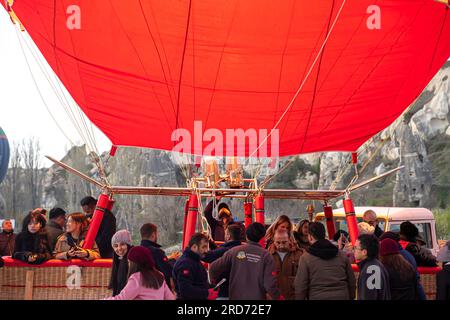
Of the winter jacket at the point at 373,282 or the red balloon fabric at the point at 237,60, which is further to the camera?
the red balloon fabric at the point at 237,60

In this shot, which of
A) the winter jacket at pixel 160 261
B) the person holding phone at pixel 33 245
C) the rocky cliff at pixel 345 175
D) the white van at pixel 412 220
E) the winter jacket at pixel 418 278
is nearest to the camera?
the winter jacket at pixel 418 278

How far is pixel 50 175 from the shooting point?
65625 millimetres

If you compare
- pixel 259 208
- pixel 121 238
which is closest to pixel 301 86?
pixel 259 208

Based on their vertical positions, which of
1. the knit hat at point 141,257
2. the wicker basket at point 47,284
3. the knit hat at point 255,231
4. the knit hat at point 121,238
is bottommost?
the wicker basket at point 47,284

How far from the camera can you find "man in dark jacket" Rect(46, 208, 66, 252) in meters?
8.47

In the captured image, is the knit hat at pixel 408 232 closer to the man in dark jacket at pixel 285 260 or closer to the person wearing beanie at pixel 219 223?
the man in dark jacket at pixel 285 260

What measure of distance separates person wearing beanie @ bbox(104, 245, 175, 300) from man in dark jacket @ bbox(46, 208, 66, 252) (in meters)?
3.28

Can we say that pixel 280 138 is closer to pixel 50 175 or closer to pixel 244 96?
pixel 244 96

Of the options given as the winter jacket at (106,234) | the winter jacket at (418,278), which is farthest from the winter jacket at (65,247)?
the winter jacket at (418,278)

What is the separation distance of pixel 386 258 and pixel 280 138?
6064mm

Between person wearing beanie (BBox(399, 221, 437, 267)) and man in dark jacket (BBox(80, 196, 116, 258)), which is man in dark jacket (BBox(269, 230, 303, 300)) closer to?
person wearing beanie (BBox(399, 221, 437, 267))

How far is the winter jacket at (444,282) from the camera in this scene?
729 cm

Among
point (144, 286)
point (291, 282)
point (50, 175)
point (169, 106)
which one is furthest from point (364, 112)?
point (50, 175)

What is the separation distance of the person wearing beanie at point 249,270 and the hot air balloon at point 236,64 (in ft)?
11.2
